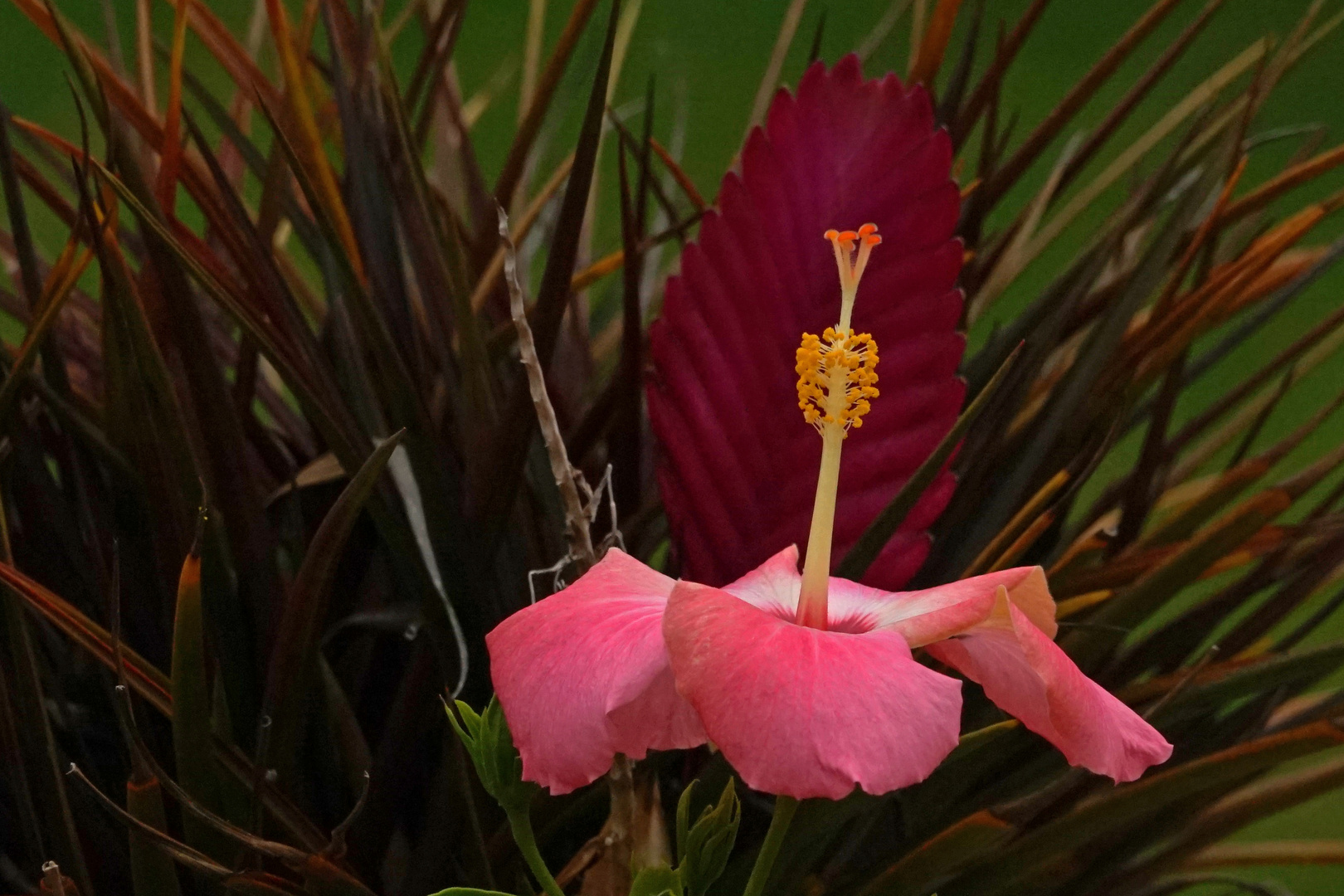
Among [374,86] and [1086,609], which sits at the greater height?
[374,86]

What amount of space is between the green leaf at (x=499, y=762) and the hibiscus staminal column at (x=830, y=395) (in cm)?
4

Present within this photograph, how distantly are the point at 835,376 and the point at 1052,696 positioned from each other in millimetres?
48

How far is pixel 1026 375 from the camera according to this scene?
0.29 m

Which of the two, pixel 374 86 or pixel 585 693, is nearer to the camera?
pixel 585 693

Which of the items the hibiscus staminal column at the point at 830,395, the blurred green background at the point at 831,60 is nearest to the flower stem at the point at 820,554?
the hibiscus staminal column at the point at 830,395

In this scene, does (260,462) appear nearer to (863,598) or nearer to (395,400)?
(395,400)

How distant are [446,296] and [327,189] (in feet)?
0.13

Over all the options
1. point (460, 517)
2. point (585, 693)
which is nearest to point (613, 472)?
point (460, 517)

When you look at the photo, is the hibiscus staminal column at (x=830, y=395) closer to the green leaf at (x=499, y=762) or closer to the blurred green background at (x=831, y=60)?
the green leaf at (x=499, y=762)

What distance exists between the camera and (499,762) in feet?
0.47

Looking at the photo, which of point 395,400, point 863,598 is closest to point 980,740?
point 863,598

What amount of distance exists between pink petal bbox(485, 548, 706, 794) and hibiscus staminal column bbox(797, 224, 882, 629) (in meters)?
0.02

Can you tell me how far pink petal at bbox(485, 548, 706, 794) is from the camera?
125 millimetres

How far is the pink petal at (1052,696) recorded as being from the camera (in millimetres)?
127
